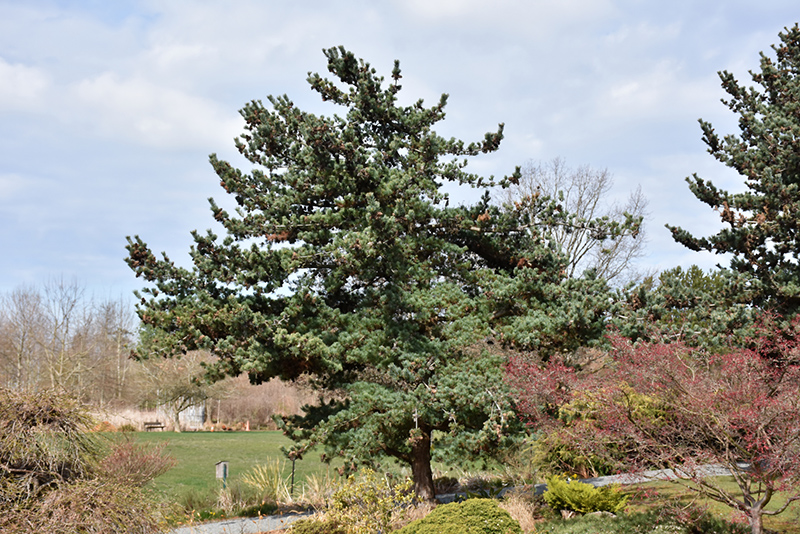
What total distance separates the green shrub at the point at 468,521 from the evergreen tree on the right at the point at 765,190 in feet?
33.4

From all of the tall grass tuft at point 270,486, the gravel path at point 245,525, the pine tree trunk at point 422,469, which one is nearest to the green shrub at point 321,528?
the gravel path at point 245,525

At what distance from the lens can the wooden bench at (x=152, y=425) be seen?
32588 mm

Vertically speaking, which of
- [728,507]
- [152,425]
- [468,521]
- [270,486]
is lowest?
[728,507]

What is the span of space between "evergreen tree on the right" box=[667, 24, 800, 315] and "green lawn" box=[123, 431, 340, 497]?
11746 millimetres

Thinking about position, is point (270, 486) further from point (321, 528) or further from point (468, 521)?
point (468, 521)

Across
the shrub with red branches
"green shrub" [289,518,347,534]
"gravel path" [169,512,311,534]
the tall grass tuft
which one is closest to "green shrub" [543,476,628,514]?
the shrub with red branches

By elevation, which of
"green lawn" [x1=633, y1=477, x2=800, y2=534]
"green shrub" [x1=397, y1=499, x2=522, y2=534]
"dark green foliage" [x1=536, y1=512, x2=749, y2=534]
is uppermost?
"green shrub" [x1=397, y1=499, x2=522, y2=534]

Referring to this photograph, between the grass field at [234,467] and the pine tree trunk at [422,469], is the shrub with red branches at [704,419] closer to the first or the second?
the grass field at [234,467]

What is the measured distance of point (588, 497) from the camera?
9.03m

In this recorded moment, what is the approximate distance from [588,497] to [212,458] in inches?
643

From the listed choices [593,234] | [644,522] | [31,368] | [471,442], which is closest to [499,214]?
[593,234]

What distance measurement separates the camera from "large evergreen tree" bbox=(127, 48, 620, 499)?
9656 mm

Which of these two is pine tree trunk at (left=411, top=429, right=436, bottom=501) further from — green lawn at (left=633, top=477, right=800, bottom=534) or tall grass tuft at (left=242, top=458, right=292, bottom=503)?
green lawn at (left=633, top=477, right=800, bottom=534)

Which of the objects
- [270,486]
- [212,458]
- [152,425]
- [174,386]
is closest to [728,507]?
[270,486]
